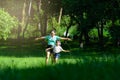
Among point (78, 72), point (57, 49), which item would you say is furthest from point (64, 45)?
point (78, 72)

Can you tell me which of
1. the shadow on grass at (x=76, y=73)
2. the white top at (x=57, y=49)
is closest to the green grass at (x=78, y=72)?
the shadow on grass at (x=76, y=73)

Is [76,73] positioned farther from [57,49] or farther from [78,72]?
[57,49]

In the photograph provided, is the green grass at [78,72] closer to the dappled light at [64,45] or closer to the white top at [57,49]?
the dappled light at [64,45]

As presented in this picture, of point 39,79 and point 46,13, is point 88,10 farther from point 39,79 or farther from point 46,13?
point 39,79

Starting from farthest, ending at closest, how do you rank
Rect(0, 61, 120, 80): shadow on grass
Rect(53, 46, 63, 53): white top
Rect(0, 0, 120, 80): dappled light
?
Rect(53, 46, 63, 53): white top, Rect(0, 0, 120, 80): dappled light, Rect(0, 61, 120, 80): shadow on grass

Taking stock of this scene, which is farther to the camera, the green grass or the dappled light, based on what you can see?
the dappled light

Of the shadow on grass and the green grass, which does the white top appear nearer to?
the green grass

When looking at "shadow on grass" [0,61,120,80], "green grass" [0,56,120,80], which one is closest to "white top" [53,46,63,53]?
"green grass" [0,56,120,80]

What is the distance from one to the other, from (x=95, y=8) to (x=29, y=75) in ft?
129

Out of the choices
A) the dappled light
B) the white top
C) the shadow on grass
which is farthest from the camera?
the white top

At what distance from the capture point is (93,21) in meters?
49.0

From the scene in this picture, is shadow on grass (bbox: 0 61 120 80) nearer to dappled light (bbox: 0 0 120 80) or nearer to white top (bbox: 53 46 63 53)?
dappled light (bbox: 0 0 120 80)

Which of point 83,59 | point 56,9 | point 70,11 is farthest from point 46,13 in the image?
point 83,59

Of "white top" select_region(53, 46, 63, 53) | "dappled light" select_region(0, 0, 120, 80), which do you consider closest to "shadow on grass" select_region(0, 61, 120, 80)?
"dappled light" select_region(0, 0, 120, 80)
